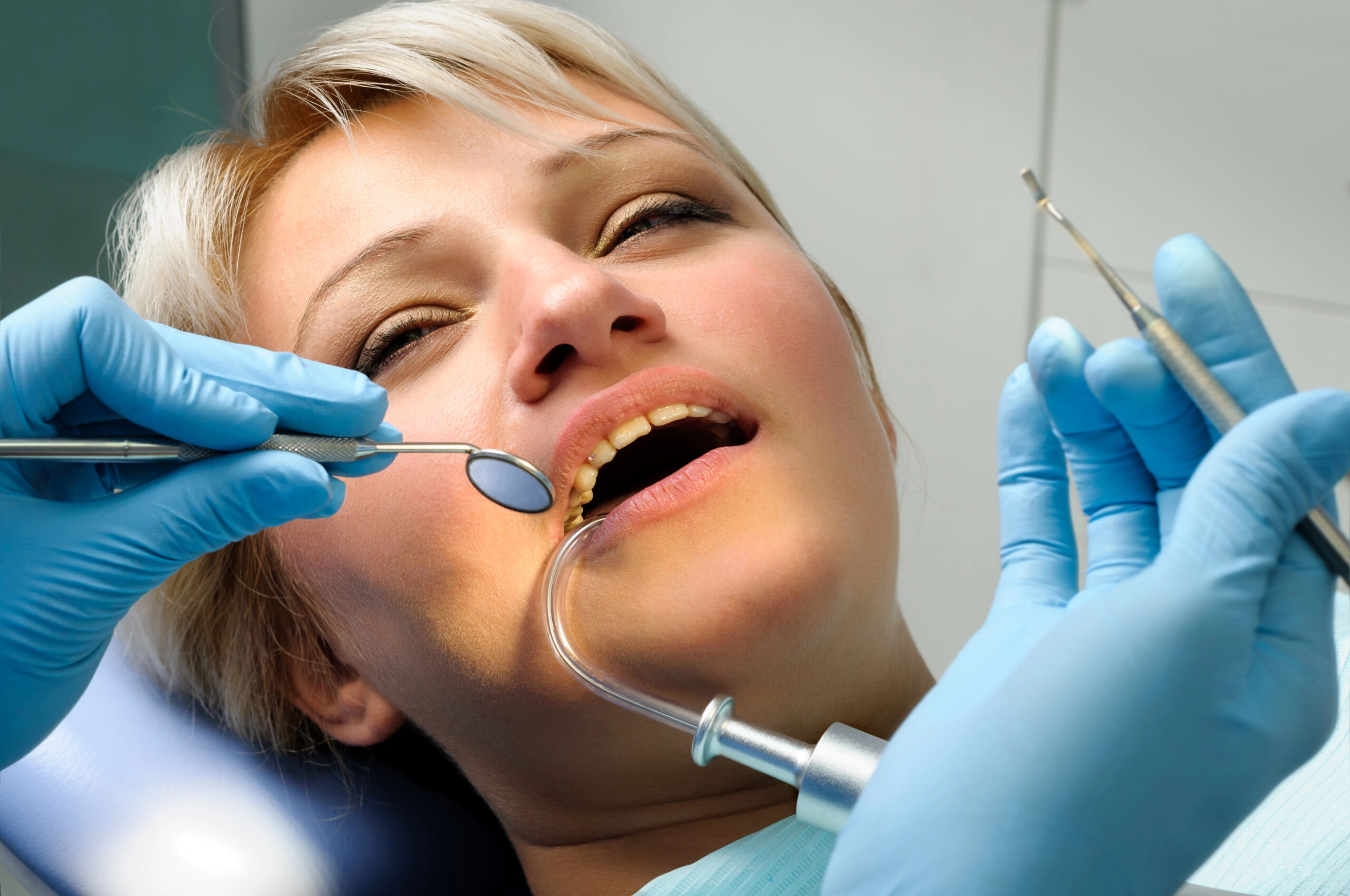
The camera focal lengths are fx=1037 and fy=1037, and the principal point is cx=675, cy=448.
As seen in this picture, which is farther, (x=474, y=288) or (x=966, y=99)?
(x=966, y=99)

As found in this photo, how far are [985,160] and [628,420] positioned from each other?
54.5 inches

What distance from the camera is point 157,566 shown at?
2.80 ft

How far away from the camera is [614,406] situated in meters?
0.83

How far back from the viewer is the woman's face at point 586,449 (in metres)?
0.82

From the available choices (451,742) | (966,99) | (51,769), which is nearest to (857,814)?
(451,742)

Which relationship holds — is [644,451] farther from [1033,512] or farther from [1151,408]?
[1151,408]

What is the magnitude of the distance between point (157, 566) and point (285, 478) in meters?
0.17

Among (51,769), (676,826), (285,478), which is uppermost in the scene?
(285,478)

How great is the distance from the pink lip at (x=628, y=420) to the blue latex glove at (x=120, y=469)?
0.14 metres

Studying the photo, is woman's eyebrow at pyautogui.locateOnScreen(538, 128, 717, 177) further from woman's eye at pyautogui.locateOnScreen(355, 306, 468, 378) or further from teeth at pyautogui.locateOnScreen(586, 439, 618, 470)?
teeth at pyautogui.locateOnScreen(586, 439, 618, 470)

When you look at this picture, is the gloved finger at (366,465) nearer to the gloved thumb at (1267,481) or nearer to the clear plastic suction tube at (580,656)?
the clear plastic suction tube at (580,656)

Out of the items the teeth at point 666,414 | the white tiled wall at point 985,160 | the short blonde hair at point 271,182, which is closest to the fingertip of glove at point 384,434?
the teeth at point 666,414

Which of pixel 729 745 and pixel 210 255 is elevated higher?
pixel 210 255

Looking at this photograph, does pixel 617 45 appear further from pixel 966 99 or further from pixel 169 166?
pixel 966 99
